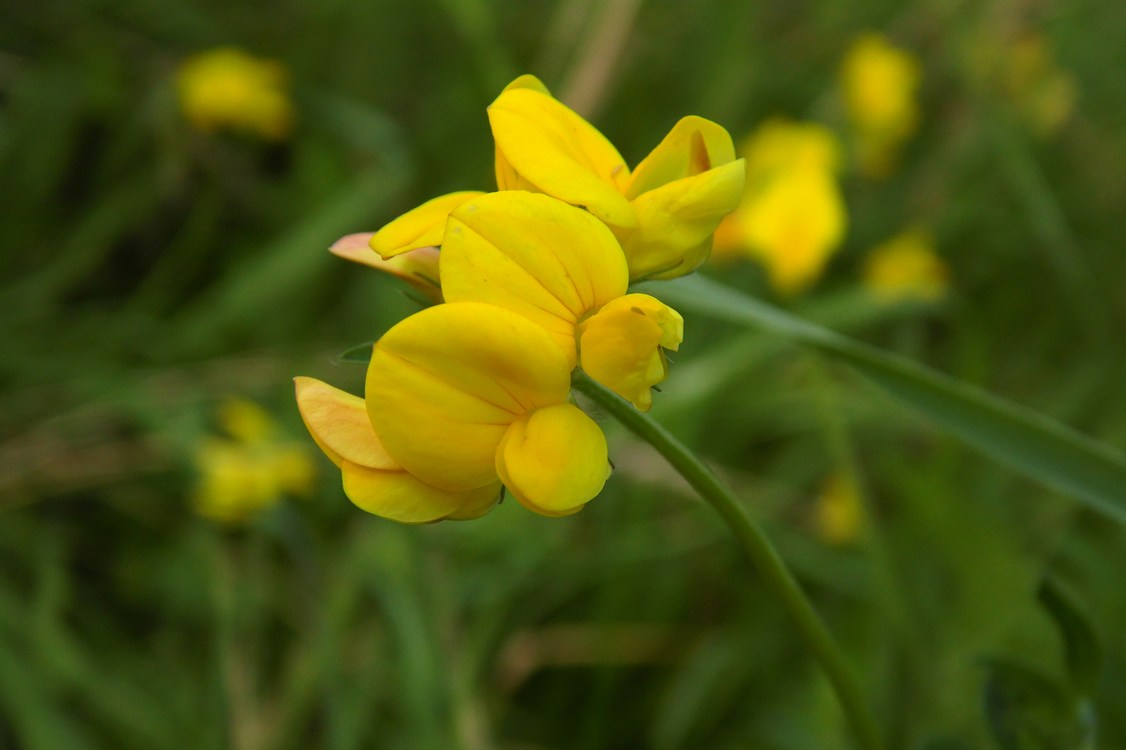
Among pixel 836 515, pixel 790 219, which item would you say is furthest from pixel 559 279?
pixel 790 219

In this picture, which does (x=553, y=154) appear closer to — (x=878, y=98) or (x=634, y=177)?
(x=634, y=177)

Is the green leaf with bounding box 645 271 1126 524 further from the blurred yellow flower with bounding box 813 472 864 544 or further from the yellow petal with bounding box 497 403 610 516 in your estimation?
the blurred yellow flower with bounding box 813 472 864 544

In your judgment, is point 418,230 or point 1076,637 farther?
point 1076,637

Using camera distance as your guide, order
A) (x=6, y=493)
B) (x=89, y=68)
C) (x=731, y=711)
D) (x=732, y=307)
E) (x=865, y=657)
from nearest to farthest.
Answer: (x=732, y=307)
(x=865, y=657)
(x=731, y=711)
(x=6, y=493)
(x=89, y=68)

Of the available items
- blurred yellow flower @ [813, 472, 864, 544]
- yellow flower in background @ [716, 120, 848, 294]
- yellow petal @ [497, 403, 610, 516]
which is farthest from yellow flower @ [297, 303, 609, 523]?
yellow flower in background @ [716, 120, 848, 294]

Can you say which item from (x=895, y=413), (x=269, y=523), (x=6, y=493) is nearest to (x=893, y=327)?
(x=895, y=413)

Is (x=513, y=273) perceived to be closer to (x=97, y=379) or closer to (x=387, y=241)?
(x=387, y=241)
